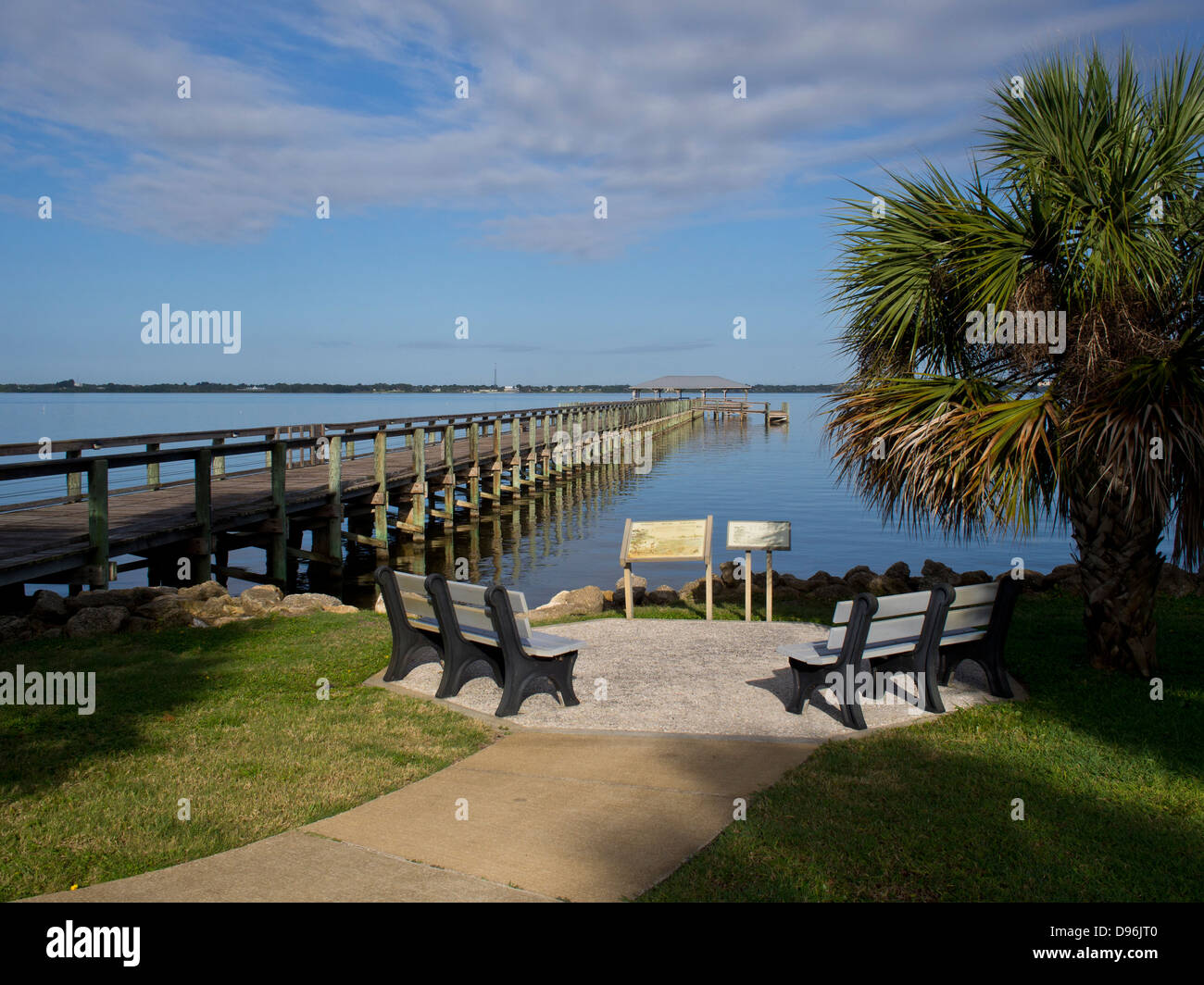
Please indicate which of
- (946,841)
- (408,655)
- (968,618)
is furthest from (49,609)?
(946,841)

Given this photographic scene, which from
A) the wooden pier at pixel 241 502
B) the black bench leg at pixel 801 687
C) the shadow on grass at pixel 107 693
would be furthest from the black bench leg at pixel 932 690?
the wooden pier at pixel 241 502

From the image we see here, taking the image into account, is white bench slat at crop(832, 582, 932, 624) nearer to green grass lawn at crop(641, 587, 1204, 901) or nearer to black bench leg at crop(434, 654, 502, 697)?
green grass lawn at crop(641, 587, 1204, 901)

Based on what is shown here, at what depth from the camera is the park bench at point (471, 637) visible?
22.3ft

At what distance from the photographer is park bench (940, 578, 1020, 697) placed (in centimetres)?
722

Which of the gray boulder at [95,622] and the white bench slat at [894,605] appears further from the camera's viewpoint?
the gray boulder at [95,622]

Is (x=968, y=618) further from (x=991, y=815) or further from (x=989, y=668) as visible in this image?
(x=991, y=815)

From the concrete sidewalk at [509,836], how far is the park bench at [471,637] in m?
0.92

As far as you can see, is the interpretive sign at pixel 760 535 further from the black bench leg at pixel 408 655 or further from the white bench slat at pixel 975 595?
the black bench leg at pixel 408 655

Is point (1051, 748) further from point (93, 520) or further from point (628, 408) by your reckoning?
point (628, 408)

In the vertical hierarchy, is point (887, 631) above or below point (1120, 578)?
below

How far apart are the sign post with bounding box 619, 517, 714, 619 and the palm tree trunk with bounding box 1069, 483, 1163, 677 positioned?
150 inches

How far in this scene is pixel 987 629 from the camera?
24.1ft

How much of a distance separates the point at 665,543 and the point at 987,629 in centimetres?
398
